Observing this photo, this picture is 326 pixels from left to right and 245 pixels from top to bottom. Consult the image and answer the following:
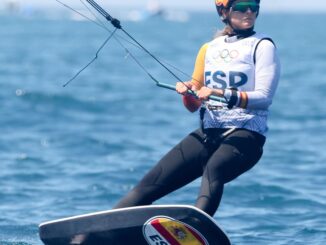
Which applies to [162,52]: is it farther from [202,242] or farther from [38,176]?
[202,242]

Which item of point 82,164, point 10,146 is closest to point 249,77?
point 82,164

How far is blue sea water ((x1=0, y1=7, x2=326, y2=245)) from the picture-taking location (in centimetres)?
1119

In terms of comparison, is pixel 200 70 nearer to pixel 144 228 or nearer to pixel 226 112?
pixel 226 112

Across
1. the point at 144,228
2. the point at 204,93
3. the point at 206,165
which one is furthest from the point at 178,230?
the point at 204,93

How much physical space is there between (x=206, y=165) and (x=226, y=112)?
0.43 metres

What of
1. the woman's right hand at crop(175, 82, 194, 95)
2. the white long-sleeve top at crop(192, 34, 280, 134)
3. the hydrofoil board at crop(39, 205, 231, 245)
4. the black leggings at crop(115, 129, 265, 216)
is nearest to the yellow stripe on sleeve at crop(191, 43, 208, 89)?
the white long-sleeve top at crop(192, 34, 280, 134)

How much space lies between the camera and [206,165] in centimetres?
788

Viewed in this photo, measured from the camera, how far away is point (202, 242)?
7.58m

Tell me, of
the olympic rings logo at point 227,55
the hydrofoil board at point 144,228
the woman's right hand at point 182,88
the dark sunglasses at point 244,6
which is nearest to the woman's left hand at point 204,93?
the woman's right hand at point 182,88

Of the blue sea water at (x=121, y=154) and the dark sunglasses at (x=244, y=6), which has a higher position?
the dark sunglasses at (x=244, y=6)

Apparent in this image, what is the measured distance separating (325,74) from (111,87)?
10557 mm

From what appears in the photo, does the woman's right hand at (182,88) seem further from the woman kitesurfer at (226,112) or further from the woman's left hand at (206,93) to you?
the woman's left hand at (206,93)

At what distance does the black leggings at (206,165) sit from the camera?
777 centimetres

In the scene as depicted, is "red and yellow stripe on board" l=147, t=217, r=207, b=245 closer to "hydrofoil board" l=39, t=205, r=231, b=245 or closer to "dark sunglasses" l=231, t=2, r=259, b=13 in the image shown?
"hydrofoil board" l=39, t=205, r=231, b=245
